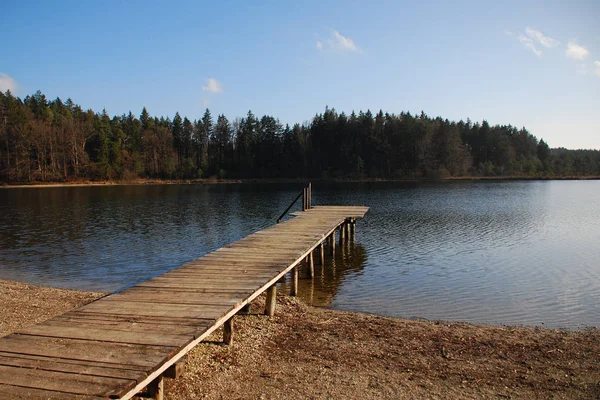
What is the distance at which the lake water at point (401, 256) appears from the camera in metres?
11.4

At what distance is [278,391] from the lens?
5836 mm

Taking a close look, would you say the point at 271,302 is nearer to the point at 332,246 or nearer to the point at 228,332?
the point at 228,332

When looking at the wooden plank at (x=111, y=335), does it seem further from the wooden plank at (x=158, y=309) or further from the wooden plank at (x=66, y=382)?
the wooden plank at (x=66, y=382)

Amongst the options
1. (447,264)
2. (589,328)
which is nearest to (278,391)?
(589,328)

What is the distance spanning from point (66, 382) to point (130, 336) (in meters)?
1.18

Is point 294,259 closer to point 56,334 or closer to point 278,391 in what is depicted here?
point 278,391

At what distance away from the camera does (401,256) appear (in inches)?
686

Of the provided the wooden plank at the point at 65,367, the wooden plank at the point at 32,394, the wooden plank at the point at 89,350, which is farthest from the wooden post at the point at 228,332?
the wooden plank at the point at 32,394

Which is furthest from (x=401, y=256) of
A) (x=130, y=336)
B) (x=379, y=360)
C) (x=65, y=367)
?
(x=65, y=367)

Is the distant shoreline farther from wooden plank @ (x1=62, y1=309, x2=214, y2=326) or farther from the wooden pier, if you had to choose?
wooden plank @ (x1=62, y1=309, x2=214, y2=326)

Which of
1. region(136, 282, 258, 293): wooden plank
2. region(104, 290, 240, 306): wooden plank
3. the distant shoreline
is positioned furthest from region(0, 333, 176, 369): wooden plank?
the distant shoreline

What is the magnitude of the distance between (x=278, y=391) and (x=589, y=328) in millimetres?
7514

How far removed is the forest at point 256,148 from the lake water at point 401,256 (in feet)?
157

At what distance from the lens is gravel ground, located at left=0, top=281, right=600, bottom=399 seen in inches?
232
